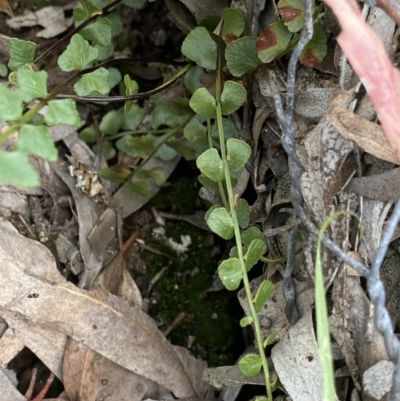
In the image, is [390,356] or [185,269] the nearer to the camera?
[390,356]

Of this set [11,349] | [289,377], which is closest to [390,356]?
[289,377]

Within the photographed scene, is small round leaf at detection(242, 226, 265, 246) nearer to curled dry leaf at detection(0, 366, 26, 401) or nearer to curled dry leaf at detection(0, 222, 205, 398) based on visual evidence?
curled dry leaf at detection(0, 222, 205, 398)

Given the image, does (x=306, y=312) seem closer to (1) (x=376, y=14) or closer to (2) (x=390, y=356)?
(2) (x=390, y=356)

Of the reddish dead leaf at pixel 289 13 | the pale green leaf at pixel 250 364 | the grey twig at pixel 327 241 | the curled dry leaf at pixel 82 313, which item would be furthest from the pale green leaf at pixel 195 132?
the pale green leaf at pixel 250 364

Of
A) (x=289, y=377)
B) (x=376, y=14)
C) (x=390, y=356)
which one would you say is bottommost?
(x=289, y=377)

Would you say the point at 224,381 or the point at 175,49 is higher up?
the point at 175,49

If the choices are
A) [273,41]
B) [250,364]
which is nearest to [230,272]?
[250,364]

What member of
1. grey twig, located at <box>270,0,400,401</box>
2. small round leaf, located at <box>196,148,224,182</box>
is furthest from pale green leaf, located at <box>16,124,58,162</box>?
grey twig, located at <box>270,0,400,401</box>
